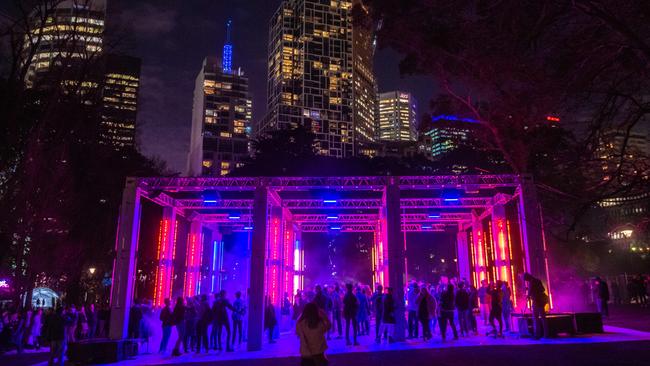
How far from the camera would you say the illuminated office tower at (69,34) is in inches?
655

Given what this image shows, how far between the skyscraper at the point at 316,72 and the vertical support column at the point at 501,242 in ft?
372

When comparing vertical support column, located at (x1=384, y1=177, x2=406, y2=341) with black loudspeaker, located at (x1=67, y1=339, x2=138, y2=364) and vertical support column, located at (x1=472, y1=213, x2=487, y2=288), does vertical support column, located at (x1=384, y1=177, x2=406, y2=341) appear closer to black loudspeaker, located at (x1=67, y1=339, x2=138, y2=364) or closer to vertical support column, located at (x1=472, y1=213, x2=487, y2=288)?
black loudspeaker, located at (x1=67, y1=339, x2=138, y2=364)

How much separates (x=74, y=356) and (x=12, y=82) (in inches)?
404

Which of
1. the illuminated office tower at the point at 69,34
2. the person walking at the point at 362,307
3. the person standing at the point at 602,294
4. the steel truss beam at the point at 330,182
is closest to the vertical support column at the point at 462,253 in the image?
the person standing at the point at 602,294

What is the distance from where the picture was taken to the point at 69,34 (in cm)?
1722

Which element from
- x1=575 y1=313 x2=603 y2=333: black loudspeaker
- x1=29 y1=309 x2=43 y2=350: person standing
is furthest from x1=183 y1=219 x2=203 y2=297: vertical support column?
x1=575 y1=313 x2=603 y2=333: black loudspeaker

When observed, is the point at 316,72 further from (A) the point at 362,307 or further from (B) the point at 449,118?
(A) the point at 362,307

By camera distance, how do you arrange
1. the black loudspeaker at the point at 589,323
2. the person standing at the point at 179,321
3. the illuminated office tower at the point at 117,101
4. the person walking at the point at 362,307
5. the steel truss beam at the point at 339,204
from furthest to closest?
the steel truss beam at the point at 339,204, the illuminated office tower at the point at 117,101, the person walking at the point at 362,307, the black loudspeaker at the point at 589,323, the person standing at the point at 179,321

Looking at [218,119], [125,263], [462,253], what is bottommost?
[125,263]

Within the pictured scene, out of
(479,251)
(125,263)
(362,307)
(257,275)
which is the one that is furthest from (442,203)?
(125,263)

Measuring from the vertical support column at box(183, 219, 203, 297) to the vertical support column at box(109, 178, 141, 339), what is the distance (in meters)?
8.00

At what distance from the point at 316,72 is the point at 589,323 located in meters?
131

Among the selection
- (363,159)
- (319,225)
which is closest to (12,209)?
(319,225)

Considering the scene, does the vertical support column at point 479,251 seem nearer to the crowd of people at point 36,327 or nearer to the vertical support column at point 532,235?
the vertical support column at point 532,235
